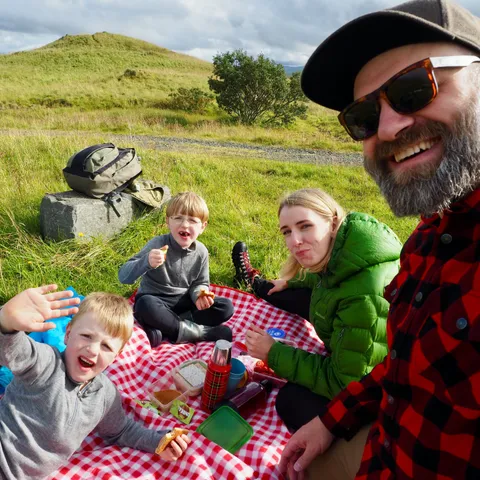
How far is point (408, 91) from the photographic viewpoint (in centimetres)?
130

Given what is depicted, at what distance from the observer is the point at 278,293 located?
3.87 m

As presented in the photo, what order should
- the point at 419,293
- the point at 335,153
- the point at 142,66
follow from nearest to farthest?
the point at 419,293 → the point at 335,153 → the point at 142,66

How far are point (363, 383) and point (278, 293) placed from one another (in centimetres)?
203


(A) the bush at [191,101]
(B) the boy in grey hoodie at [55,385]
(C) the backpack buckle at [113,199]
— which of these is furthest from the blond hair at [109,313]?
(A) the bush at [191,101]

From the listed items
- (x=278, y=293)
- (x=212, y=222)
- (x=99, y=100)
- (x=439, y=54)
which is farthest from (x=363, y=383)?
(x=99, y=100)

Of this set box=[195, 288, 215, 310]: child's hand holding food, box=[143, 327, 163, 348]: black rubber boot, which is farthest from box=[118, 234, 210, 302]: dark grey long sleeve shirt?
box=[143, 327, 163, 348]: black rubber boot

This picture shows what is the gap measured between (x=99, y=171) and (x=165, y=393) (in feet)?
9.85

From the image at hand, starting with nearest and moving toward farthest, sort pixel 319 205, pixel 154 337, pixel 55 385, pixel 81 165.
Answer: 1. pixel 55 385
2. pixel 319 205
3. pixel 154 337
4. pixel 81 165

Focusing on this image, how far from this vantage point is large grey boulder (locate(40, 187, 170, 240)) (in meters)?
4.52

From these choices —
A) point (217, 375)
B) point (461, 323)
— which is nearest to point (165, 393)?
point (217, 375)

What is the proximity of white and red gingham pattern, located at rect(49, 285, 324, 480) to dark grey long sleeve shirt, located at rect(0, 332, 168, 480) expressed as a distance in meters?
0.16

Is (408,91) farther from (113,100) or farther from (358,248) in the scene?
(113,100)

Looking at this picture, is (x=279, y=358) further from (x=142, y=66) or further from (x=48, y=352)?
(x=142, y=66)

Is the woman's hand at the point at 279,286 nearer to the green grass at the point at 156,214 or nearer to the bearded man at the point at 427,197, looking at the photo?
the green grass at the point at 156,214
